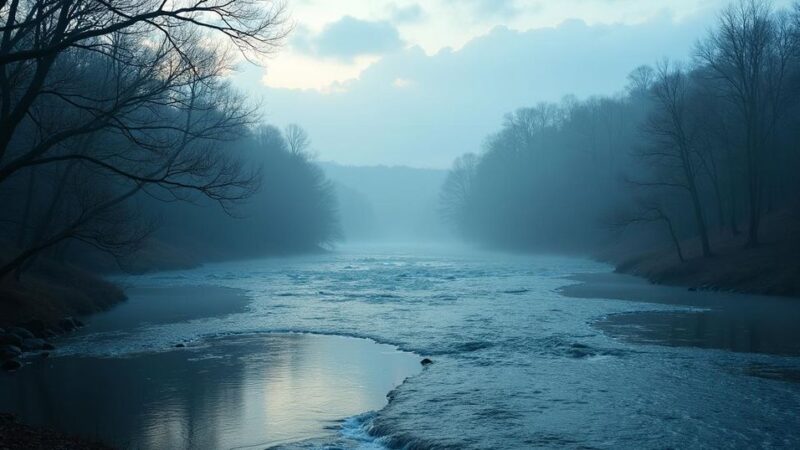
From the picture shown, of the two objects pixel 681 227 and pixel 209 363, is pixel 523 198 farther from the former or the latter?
pixel 209 363

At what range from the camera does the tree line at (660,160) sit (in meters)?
41.5

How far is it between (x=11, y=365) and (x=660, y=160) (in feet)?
158

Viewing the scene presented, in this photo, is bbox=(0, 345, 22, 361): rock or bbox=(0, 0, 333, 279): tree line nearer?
bbox=(0, 0, 333, 279): tree line

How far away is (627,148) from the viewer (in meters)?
91.5

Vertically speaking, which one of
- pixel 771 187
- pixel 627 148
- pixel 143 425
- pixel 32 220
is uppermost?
pixel 627 148

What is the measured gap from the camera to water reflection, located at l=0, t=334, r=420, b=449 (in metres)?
11.2

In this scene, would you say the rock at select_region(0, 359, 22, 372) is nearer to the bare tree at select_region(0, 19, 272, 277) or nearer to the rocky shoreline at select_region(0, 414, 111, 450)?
the bare tree at select_region(0, 19, 272, 277)

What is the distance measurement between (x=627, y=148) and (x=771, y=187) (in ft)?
148

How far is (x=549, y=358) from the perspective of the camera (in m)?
16.9

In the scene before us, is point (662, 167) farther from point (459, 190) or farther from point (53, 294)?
point (459, 190)

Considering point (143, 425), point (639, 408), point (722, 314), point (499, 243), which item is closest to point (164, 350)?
point (143, 425)

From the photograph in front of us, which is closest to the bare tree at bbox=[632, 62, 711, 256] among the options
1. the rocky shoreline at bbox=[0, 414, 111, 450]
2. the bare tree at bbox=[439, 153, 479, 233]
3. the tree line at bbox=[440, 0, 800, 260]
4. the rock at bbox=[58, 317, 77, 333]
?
the tree line at bbox=[440, 0, 800, 260]

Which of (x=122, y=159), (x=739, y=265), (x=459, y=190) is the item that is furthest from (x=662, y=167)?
(x=459, y=190)

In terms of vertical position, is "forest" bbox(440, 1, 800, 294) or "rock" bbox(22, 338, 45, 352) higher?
"forest" bbox(440, 1, 800, 294)
